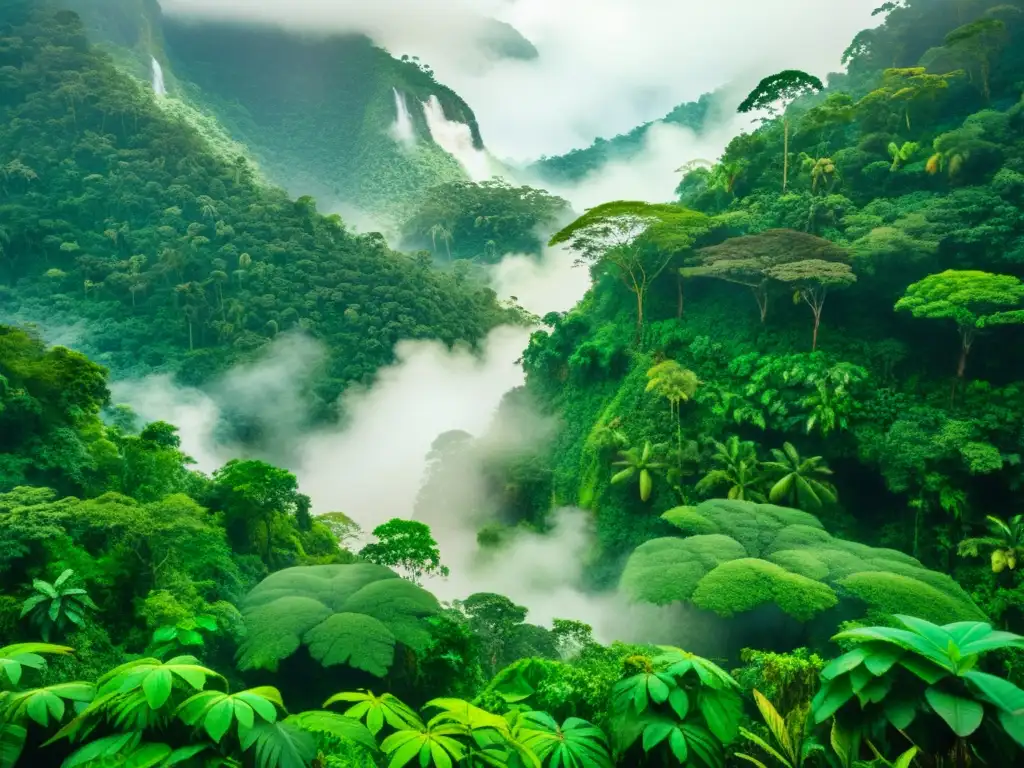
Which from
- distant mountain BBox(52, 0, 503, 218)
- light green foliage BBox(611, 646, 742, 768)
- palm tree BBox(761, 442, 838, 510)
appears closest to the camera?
light green foliage BBox(611, 646, 742, 768)

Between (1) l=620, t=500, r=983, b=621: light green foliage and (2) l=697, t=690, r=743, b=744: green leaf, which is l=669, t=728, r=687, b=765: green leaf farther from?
(1) l=620, t=500, r=983, b=621: light green foliage

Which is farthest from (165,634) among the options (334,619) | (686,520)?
(686,520)

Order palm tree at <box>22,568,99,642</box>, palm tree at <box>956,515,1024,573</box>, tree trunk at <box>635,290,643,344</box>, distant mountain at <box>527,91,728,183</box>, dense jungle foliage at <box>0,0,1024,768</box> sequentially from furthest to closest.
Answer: distant mountain at <box>527,91,728,183</box> → tree trunk at <box>635,290,643,344</box> → palm tree at <box>956,515,1024,573</box> → palm tree at <box>22,568,99,642</box> → dense jungle foliage at <box>0,0,1024,768</box>

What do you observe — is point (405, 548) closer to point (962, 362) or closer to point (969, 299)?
point (969, 299)

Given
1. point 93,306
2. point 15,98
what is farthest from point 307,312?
point 15,98

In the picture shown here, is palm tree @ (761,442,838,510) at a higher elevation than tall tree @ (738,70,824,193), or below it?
below

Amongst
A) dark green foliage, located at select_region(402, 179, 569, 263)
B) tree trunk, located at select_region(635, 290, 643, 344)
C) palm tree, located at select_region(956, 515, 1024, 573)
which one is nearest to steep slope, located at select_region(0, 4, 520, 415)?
dark green foliage, located at select_region(402, 179, 569, 263)

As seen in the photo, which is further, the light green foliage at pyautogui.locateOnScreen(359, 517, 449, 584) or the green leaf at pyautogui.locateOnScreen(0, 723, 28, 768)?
the light green foliage at pyautogui.locateOnScreen(359, 517, 449, 584)

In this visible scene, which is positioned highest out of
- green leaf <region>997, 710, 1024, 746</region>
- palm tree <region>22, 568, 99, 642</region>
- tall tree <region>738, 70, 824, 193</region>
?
tall tree <region>738, 70, 824, 193</region>
